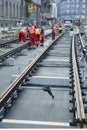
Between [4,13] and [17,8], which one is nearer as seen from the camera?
[4,13]

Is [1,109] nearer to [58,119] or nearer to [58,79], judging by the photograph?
[58,119]

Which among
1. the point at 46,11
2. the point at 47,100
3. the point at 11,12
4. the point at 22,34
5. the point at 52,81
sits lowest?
the point at 47,100

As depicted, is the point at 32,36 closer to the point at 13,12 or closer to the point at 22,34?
the point at 22,34

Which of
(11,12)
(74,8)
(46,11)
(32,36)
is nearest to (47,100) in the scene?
(32,36)

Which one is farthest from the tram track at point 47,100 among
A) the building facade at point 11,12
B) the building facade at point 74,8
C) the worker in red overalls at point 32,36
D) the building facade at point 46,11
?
the building facade at point 74,8

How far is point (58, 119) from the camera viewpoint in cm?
744

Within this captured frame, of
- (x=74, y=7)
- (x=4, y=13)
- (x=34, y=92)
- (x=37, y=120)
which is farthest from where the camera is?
(x=74, y=7)

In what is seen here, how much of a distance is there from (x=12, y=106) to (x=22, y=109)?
0.33 m

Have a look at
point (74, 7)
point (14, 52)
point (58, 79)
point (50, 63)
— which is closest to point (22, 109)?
point (58, 79)

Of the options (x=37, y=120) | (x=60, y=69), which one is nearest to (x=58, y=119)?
(x=37, y=120)

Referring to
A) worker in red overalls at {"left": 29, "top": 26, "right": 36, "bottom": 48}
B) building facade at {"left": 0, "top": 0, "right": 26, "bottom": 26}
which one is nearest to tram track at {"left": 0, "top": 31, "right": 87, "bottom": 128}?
worker in red overalls at {"left": 29, "top": 26, "right": 36, "bottom": 48}

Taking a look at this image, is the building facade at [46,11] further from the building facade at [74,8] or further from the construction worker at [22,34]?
the construction worker at [22,34]

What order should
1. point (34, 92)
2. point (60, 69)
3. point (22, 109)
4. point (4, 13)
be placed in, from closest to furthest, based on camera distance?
point (22, 109) < point (34, 92) < point (60, 69) < point (4, 13)

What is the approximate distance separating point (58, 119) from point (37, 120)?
49 cm
